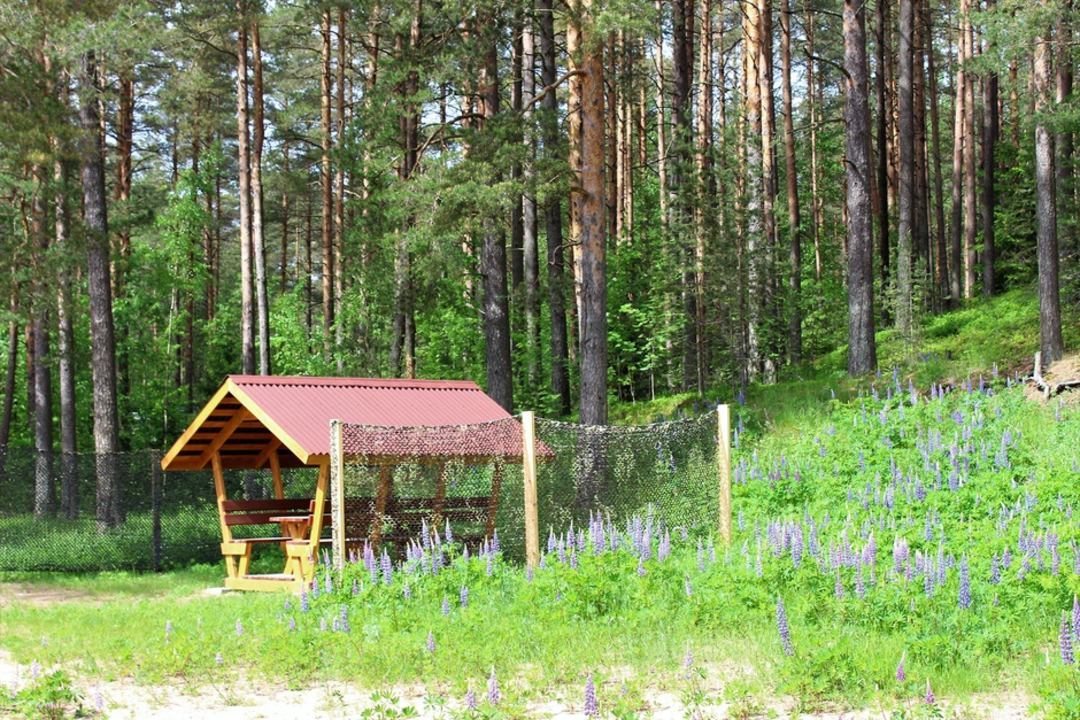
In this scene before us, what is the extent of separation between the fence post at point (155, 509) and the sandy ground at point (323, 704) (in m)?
9.57

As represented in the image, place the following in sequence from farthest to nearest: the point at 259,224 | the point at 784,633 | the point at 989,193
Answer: the point at 989,193 → the point at 259,224 → the point at 784,633

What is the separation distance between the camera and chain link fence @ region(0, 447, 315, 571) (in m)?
18.1

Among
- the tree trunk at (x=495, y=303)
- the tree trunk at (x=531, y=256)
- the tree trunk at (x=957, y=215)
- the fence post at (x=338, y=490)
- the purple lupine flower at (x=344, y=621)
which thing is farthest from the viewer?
the tree trunk at (x=957, y=215)

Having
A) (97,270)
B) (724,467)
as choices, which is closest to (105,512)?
(97,270)

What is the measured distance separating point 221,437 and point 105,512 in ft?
13.4

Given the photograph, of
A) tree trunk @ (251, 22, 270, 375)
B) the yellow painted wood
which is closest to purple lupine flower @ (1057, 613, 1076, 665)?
the yellow painted wood

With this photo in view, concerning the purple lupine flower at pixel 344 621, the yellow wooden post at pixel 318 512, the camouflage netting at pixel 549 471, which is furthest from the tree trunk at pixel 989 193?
the purple lupine flower at pixel 344 621

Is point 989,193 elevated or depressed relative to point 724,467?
elevated

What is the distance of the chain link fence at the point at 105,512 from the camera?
18.1 metres

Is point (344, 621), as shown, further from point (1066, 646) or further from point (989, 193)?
point (989, 193)

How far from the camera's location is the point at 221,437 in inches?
625

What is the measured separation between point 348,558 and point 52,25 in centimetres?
1075

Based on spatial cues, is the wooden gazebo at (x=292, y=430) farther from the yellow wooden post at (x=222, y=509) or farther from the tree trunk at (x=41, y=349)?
the tree trunk at (x=41, y=349)

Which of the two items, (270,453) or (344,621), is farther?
(270,453)
